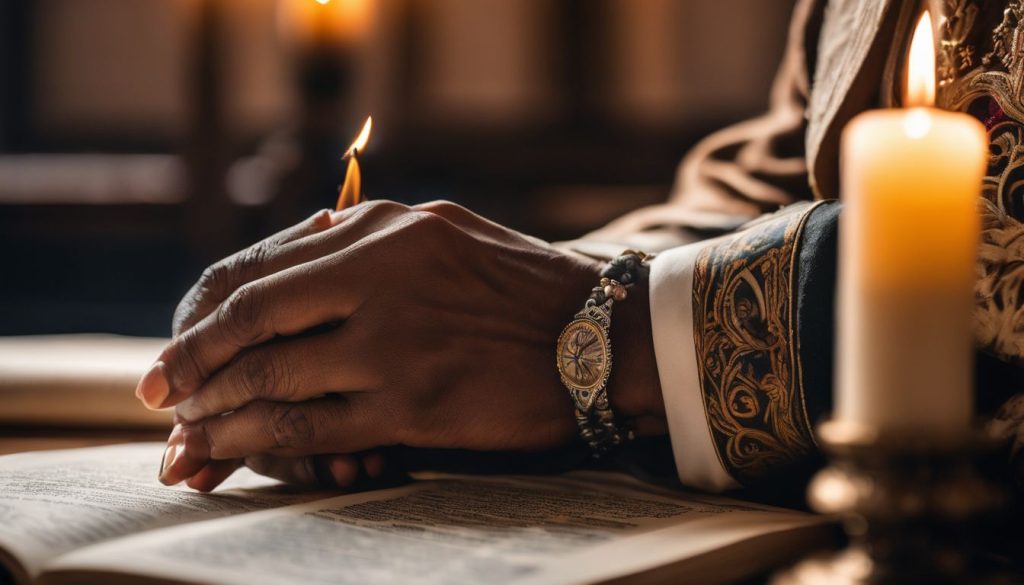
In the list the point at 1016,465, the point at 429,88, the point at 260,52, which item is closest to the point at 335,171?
the point at 1016,465

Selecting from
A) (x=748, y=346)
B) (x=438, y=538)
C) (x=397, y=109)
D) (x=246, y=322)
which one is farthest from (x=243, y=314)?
(x=397, y=109)

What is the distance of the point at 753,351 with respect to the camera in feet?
2.06

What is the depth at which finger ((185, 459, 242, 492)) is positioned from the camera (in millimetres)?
674

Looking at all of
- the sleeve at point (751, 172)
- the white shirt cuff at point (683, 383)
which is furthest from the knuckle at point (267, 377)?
the sleeve at point (751, 172)

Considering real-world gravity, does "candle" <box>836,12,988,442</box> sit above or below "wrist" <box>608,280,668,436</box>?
above

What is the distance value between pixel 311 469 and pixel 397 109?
11.4 ft

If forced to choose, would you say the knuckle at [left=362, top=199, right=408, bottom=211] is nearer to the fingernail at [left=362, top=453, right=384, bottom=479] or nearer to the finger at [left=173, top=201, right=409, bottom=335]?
the finger at [left=173, top=201, right=409, bottom=335]

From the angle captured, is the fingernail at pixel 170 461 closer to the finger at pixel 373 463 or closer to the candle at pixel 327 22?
the finger at pixel 373 463

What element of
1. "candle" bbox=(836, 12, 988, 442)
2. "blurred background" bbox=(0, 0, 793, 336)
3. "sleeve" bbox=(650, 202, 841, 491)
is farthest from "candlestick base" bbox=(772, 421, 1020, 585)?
"blurred background" bbox=(0, 0, 793, 336)

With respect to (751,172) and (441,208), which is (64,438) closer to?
(441,208)

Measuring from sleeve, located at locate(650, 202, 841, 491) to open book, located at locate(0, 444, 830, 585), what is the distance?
1.3 inches

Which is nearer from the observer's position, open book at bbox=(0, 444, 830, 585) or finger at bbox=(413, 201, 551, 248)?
open book at bbox=(0, 444, 830, 585)

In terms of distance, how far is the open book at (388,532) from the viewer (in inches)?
18.1

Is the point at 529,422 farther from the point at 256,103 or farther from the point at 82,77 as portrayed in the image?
the point at 82,77
